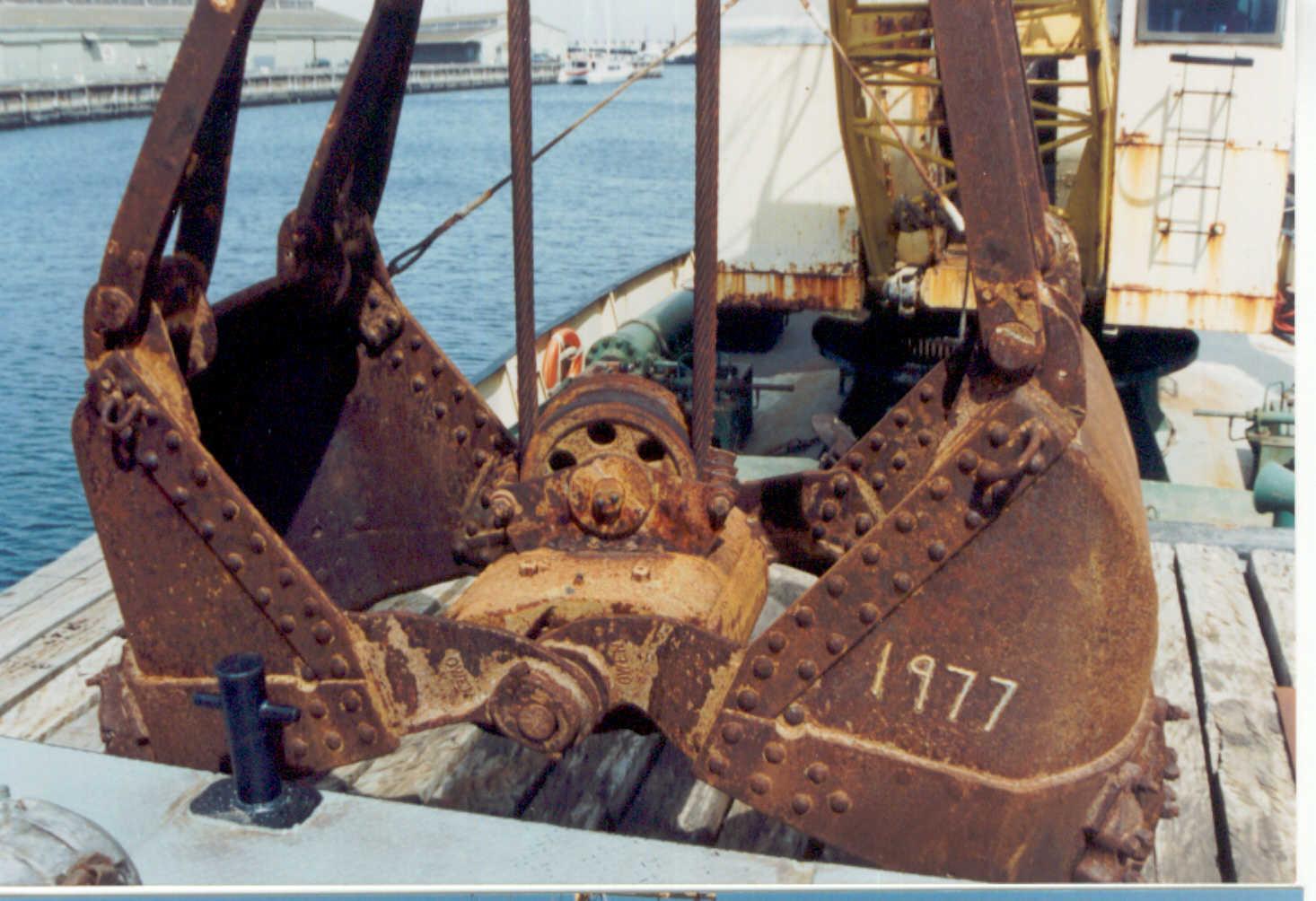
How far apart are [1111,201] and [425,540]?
802 centimetres

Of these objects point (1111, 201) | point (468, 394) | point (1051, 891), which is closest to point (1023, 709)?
point (1051, 891)

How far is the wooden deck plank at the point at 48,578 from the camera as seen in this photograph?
4.82 meters

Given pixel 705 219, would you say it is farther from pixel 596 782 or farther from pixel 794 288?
pixel 794 288

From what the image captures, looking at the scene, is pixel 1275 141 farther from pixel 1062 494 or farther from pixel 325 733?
pixel 325 733

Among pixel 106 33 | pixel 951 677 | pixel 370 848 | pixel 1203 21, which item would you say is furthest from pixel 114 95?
pixel 951 677

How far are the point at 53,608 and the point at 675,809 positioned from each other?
2.66m

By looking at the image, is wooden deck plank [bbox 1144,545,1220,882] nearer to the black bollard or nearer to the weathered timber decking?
the weathered timber decking

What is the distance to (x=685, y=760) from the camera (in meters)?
3.82

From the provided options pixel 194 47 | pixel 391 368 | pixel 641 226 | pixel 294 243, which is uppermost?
pixel 194 47

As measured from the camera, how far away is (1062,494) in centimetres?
245

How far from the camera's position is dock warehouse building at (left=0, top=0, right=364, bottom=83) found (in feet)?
115

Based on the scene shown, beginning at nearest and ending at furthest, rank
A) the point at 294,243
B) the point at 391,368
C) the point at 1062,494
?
the point at 1062,494 → the point at 294,243 → the point at 391,368

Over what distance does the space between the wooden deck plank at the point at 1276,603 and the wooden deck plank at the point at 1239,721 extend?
4 cm

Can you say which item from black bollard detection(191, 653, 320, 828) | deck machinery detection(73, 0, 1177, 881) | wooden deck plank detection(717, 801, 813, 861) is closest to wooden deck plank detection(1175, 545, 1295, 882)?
deck machinery detection(73, 0, 1177, 881)
